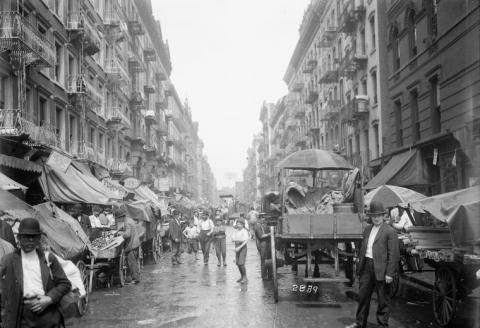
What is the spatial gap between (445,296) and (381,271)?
122cm

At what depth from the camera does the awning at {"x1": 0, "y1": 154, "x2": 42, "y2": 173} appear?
15.2 metres

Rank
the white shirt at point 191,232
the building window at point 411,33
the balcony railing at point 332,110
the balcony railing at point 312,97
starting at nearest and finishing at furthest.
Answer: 1. the white shirt at point 191,232
2. the building window at point 411,33
3. the balcony railing at point 332,110
4. the balcony railing at point 312,97

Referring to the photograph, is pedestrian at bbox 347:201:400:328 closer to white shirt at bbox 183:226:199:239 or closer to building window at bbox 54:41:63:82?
white shirt at bbox 183:226:199:239

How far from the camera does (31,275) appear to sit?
495 centimetres

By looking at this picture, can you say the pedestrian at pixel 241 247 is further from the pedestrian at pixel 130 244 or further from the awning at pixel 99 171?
the awning at pixel 99 171

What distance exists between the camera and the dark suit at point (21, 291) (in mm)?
4836

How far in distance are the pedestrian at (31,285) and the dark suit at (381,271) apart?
470 cm

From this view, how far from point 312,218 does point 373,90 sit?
74.0 feet

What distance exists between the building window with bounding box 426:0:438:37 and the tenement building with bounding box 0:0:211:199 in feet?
48.3

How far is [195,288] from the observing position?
1348 centimetres

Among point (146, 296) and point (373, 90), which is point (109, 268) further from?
point (373, 90)

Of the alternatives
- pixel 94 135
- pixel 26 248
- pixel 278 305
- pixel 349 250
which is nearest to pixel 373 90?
pixel 94 135

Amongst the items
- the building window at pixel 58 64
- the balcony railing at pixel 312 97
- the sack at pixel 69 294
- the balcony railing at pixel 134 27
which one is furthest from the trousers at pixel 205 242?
the balcony railing at pixel 312 97

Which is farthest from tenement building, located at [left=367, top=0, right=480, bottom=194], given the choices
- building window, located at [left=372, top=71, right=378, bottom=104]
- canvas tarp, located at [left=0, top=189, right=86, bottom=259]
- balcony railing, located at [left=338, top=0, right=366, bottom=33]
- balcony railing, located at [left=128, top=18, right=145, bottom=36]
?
balcony railing, located at [left=128, top=18, right=145, bottom=36]
